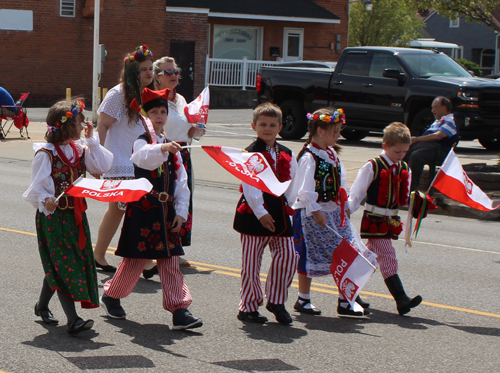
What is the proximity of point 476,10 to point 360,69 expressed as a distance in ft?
12.2

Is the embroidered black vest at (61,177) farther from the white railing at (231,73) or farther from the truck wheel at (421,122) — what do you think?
the white railing at (231,73)

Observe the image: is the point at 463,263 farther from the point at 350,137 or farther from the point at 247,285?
the point at 350,137

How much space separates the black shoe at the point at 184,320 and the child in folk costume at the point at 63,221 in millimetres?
561

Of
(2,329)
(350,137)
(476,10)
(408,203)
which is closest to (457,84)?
(476,10)

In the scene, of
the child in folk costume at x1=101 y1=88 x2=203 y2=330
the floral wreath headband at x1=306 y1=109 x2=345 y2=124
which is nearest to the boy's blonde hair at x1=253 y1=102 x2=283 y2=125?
the floral wreath headband at x1=306 y1=109 x2=345 y2=124

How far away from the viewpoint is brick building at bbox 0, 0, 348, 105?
2912 cm

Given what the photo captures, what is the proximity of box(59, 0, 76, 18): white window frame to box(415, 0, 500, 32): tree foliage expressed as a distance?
1859 centimetres

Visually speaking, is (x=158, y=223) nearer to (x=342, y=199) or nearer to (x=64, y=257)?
(x=64, y=257)

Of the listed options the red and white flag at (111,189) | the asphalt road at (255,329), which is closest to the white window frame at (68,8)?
the asphalt road at (255,329)

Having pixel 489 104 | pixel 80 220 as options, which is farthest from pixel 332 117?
pixel 489 104

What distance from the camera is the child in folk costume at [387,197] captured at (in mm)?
5785

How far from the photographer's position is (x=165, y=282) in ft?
17.3

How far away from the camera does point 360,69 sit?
17344 millimetres

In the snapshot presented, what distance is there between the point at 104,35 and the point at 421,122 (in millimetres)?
17639
